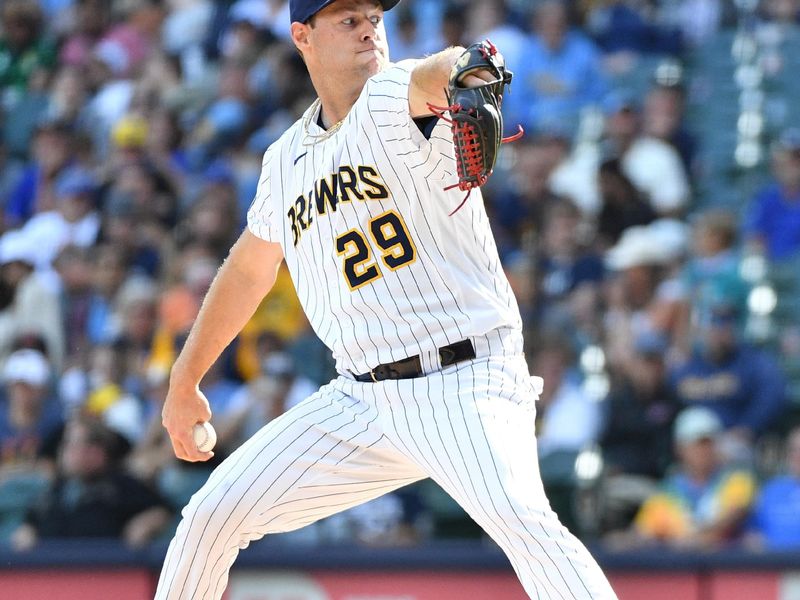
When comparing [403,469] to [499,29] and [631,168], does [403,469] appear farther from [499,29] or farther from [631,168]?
[499,29]

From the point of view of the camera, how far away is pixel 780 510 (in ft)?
19.6

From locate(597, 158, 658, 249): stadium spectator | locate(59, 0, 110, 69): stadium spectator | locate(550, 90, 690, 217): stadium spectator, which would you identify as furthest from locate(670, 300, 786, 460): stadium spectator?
locate(59, 0, 110, 69): stadium spectator

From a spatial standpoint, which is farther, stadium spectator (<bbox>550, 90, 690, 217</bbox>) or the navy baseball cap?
stadium spectator (<bbox>550, 90, 690, 217</bbox>)

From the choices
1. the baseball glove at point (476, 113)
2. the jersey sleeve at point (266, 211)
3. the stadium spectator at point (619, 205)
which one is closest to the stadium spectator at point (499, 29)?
the stadium spectator at point (619, 205)

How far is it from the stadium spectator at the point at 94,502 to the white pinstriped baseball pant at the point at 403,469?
2878 mm

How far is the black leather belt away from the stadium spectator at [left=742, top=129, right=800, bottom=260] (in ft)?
13.0

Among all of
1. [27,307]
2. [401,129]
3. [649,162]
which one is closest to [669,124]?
[649,162]

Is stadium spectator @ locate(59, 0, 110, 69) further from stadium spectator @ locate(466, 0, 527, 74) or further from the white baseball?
the white baseball

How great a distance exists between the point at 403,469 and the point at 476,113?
3.64ft

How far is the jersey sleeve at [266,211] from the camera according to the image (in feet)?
12.3

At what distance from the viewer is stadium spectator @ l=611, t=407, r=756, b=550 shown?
5977mm

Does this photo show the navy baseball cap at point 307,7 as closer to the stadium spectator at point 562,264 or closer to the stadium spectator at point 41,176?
the stadium spectator at point 562,264

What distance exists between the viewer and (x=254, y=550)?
4953 mm

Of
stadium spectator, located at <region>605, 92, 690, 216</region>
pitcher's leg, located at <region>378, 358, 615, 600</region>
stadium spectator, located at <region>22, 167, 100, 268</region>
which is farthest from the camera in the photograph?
stadium spectator, located at <region>22, 167, 100, 268</region>
